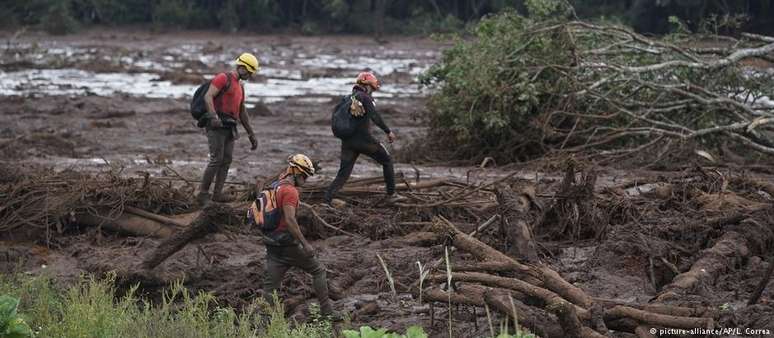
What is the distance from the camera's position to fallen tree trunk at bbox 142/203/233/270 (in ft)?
32.4

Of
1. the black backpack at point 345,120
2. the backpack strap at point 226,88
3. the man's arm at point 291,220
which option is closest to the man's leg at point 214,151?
the backpack strap at point 226,88

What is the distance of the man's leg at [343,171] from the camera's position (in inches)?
462

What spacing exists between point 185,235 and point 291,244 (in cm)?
160

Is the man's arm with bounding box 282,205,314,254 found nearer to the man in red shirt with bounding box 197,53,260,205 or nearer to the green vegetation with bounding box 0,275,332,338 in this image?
the green vegetation with bounding box 0,275,332,338

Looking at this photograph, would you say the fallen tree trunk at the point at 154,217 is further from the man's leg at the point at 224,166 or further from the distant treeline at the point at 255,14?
the distant treeline at the point at 255,14

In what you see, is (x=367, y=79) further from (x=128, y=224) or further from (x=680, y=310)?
(x=680, y=310)

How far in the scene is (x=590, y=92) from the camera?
1512 cm

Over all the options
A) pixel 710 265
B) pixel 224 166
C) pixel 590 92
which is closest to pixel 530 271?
pixel 710 265

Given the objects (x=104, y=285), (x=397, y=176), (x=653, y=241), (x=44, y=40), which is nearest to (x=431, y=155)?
(x=397, y=176)

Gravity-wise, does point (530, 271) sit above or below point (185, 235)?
above

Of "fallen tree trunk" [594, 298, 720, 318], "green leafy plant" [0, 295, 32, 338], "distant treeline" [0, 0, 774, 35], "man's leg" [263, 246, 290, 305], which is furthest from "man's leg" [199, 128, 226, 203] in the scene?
"distant treeline" [0, 0, 774, 35]

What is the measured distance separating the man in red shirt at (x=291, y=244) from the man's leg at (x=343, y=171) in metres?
2.86

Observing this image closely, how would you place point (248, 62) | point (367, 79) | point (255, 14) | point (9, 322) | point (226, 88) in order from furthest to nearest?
1. point (255, 14)
2. point (367, 79)
3. point (226, 88)
4. point (248, 62)
5. point (9, 322)

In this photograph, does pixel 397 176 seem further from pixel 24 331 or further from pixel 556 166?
pixel 24 331
